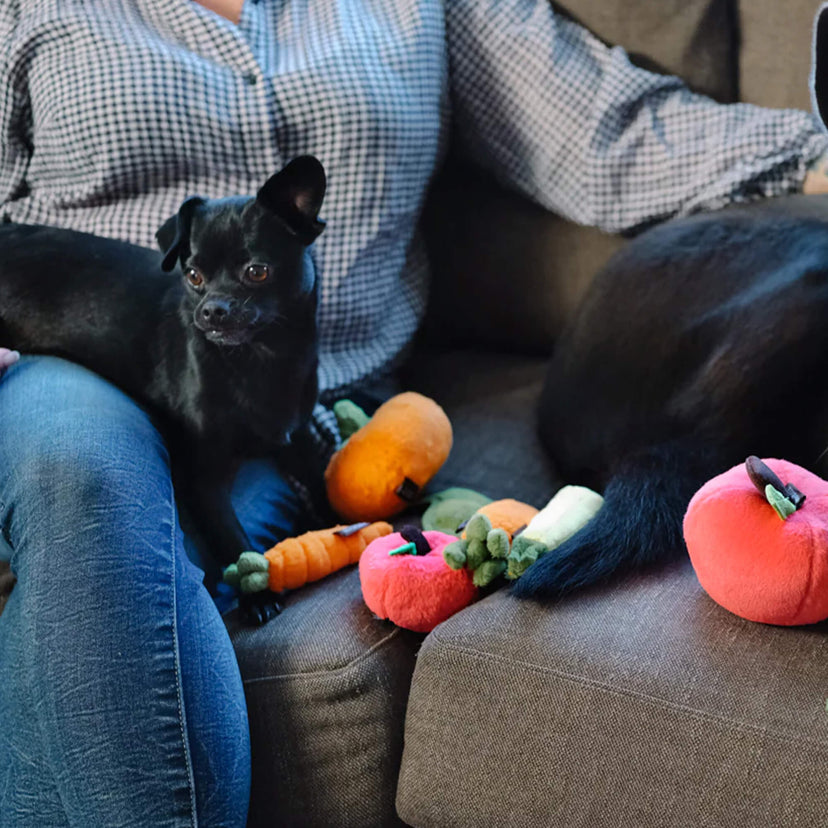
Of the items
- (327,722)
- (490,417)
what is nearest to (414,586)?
(327,722)

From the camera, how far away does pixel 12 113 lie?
1.30 metres

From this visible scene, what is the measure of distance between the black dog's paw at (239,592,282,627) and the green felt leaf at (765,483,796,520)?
53 centimetres

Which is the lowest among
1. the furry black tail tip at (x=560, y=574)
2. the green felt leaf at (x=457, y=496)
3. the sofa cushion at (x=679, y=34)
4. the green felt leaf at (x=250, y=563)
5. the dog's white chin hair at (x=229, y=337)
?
the green felt leaf at (x=457, y=496)

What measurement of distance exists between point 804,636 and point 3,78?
4.03 ft

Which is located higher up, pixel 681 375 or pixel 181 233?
pixel 181 233

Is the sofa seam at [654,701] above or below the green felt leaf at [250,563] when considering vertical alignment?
above

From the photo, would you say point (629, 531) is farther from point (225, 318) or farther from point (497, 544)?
point (225, 318)

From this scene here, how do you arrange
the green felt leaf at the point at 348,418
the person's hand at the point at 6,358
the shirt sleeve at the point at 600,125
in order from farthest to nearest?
the shirt sleeve at the point at 600,125
the green felt leaf at the point at 348,418
the person's hand at the point at 6,358

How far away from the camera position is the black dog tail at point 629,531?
0.90 metres

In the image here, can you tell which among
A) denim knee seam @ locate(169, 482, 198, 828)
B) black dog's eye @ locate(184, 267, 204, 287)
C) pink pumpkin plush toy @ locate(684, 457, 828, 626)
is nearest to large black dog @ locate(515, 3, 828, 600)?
pink pumpkin plush toy @ locate(684, 457, 828, 626)

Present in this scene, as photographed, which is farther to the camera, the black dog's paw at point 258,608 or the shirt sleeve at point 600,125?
A: the shirt sleeve at point 600,125

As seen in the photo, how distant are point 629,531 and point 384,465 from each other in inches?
13.6

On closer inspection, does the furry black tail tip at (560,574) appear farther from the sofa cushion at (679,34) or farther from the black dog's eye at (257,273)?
the sofa cushion at (679,34)

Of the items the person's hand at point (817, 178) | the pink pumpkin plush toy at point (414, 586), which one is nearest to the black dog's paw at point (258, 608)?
the pink pumpkin plush toy at point (414, 586)
